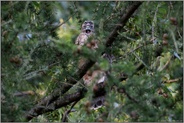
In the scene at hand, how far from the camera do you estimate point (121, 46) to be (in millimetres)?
5223

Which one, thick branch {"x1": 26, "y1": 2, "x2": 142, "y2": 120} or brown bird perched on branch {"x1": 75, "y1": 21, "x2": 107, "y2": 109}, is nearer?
brown bird perched on branch {"x1": 75, "y1": 21, "x2": 107, "y2": 109}

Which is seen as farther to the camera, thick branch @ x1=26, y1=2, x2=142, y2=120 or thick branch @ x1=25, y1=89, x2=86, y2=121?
thick branch @ x1=25, y1=89, x2=86, y2=121

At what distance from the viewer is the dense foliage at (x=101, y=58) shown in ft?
12.3

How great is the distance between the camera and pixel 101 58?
11.8 feet

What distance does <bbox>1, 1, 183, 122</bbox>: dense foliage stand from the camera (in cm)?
375

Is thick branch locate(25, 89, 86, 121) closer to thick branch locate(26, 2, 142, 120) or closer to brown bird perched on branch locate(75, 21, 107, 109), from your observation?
thick branch locate(26, 2, 142, 120)

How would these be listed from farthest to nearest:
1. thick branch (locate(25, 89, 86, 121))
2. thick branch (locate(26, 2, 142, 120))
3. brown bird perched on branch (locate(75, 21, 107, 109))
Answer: thick branch (locate(25, 89, 86, 121)) < thick branch (locate(26, 2, 142, 120)) < brown bird perched on branch (locate(75, 21, 107, 109))

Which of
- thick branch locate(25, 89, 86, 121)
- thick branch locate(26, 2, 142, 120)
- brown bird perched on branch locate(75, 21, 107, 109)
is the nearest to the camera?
brown bird perched on branch locate(75, 21, 107, 109)

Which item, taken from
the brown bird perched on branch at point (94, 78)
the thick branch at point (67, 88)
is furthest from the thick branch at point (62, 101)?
the brown bird perched on branch at point (94, 78)

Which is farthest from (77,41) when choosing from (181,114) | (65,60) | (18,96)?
(181,114)

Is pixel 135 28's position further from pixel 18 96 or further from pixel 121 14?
pixel 18 96

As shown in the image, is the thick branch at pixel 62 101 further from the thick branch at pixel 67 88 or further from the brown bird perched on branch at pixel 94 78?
the brown bird perched on branch at pixel 94 78

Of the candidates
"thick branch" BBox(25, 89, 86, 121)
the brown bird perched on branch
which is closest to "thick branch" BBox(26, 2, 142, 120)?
"thick branch" BBox(25, 89, 86, 121)

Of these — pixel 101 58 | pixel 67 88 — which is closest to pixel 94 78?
pixel 101 58
